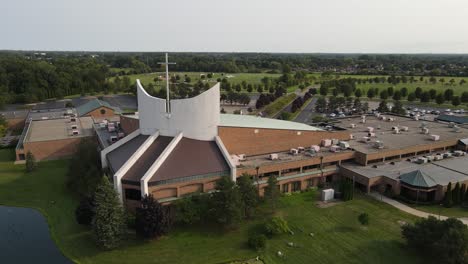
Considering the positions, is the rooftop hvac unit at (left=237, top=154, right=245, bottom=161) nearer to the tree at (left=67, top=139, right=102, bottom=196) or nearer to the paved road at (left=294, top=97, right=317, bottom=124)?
the tree at (left=67, top=139, right=102, bottom=196)

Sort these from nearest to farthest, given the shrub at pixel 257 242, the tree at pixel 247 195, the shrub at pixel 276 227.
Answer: the shrub at pixel 257 242 → the shrub at pixel 276 227 → the tree at pixel 247 195

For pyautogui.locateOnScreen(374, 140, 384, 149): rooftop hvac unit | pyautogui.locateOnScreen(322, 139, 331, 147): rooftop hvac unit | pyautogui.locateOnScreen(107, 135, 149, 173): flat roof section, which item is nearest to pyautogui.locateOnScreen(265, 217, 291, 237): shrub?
pyautogui.locateOnScreen(107, 135, 149, 173): flat roof section

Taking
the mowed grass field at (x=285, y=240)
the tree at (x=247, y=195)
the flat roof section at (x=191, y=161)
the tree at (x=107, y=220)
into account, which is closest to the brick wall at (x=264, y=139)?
the flat roof section at (x=191, y=161)

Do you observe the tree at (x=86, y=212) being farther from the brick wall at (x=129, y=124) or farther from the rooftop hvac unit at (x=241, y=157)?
the brick wall at (x=129, y=124)

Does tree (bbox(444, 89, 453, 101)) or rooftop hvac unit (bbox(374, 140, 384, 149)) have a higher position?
tree (bbox(444, 89, 453, 101))

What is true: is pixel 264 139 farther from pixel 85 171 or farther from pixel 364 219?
pixel 85 171
